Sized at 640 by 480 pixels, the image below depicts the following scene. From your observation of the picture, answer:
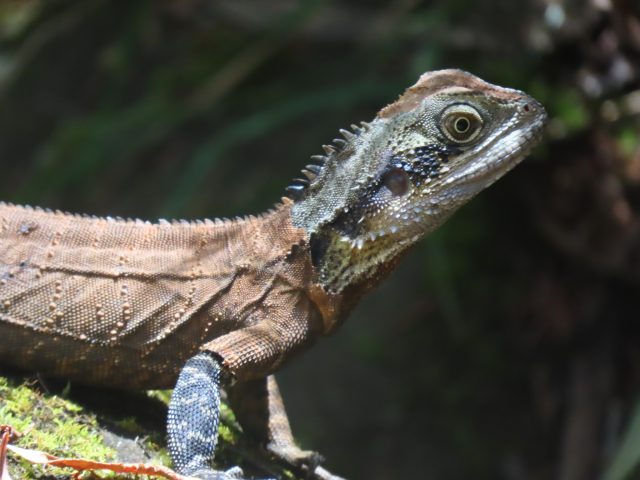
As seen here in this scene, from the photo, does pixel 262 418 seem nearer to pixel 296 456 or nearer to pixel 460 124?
pixel 296 456

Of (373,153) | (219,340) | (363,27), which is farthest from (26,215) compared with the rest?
(363,27)

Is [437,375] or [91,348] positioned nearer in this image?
[91,348]

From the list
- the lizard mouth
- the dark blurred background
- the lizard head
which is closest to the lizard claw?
the lizard head

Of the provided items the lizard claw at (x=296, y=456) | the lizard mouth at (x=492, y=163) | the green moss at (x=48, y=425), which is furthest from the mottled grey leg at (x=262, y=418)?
the lizard mouth at (x=492, y=163)

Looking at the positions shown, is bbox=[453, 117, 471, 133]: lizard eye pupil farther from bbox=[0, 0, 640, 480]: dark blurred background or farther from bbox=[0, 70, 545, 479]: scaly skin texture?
bbox=[0, 0, 640, 480]: dark blurred background

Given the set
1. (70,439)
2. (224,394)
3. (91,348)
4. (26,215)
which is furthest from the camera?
(224,394)

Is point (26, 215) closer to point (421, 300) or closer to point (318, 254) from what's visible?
point (318, 254)
